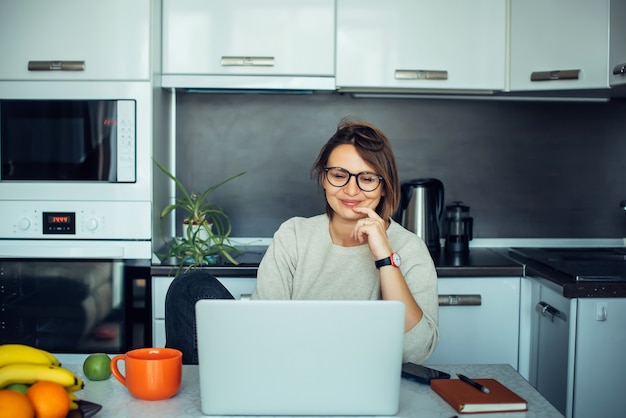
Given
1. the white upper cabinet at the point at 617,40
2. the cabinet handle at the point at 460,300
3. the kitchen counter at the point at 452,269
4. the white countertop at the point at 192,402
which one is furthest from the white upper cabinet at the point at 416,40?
the white countertop at the point at 192,402

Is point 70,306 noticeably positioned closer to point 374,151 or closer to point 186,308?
point 186,308

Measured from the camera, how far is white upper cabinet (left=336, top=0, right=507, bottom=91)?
9.34 feet

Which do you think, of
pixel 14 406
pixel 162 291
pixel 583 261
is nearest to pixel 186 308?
pixel 14 406

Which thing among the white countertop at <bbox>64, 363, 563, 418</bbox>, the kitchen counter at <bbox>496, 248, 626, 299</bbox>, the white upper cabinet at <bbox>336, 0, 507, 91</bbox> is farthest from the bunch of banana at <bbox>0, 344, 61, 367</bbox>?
the white upper cabinet at <bbox>336, 0, 507, 91</bbox>

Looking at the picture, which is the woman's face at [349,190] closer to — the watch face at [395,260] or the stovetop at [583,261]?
the watch face at [395,260]

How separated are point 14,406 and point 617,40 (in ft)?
8.45

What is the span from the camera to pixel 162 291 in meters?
2.73

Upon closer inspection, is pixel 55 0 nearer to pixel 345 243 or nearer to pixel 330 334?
pixel 345 243

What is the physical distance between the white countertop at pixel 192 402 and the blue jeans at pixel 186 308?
0.28 meters

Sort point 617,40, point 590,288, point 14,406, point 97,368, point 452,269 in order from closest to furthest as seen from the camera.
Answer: point 14,406 → point 97,368 → point 590,288 → point 452,269 → point 617,40

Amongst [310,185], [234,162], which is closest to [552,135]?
[310,185]

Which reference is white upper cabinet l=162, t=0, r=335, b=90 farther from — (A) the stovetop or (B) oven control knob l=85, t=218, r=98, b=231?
(A) the stovetop

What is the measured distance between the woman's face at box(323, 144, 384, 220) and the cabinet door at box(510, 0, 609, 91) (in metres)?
1.25

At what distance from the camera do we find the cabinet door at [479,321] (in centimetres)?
273
